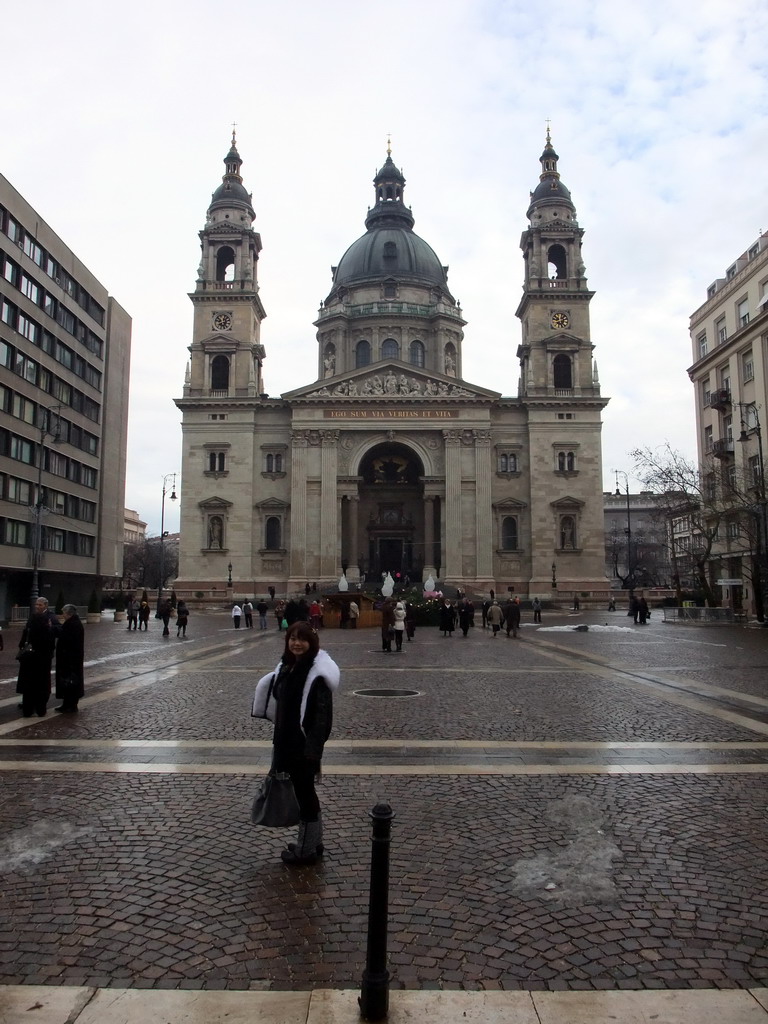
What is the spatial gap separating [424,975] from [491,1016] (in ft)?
1.56

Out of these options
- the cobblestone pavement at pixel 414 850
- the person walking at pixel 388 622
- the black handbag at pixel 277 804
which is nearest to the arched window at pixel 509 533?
the person walking at pixel 388 622

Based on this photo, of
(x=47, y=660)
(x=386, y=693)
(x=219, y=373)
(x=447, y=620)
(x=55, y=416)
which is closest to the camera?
(x=47, y=660)

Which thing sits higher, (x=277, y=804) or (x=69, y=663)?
(x=69, y=663)

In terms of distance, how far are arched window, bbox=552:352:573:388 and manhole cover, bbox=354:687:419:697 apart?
5516cm

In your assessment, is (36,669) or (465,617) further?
(465,617)

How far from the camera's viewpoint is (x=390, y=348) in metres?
74.0

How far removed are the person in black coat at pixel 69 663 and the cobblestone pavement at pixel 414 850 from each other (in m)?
0.59

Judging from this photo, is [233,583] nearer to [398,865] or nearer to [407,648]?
[407,648]

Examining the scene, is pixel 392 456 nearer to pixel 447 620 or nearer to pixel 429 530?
pixel 429 530

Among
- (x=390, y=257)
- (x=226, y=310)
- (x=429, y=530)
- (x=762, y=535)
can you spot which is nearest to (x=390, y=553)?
(x=429, y=530)

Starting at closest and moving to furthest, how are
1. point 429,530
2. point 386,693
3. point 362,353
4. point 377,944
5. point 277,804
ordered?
point 377,944, point 277,804, point 386,693, point 429,530, point 362,353

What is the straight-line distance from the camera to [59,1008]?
3.67 m

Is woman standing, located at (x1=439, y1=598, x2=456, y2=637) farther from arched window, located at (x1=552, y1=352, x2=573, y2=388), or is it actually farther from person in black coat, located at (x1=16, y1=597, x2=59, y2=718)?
arched window, located at (x1=552, y1=352, x2=573, y2=388)

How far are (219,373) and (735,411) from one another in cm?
3905
